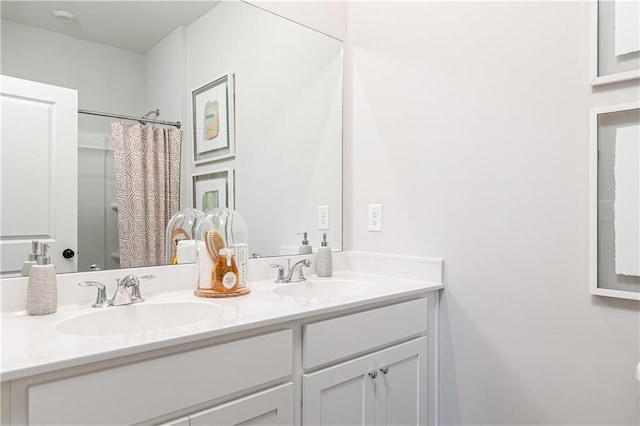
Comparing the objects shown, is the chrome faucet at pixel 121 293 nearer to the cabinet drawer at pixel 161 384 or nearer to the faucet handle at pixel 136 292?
the faucet handle at pixel 136 292

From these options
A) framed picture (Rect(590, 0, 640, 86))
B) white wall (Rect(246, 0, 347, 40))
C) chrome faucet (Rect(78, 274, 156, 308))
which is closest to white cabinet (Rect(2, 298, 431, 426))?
chrome faucet (Rect(78, 274, 156, 308))

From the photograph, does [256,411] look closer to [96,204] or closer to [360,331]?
[360,331]

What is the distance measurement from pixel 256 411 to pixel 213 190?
0.78 metres

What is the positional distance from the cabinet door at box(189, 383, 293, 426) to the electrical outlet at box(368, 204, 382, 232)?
0.87 meters

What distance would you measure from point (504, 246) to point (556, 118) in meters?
0.45

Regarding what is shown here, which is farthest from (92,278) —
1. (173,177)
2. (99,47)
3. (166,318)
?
(99,47)

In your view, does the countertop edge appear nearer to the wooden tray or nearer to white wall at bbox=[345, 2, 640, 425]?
the wooden tray

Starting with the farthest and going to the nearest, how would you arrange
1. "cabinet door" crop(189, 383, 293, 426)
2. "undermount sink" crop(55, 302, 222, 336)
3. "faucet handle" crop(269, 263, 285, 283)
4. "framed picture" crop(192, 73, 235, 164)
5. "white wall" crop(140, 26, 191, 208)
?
"faucet handle" crop(269, 263, 285, 283), "framed picture" crop(192, 73, 235, 164), "white wall" crop(140, 26, 191, 208), "undermount sink" crop(55, 302, 222, 336), "cabinet door" crop(189, 383, 293, 426)

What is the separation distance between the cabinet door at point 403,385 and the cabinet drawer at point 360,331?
49 millimetres

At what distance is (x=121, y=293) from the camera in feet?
3.88

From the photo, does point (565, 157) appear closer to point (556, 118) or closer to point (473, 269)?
point (556, 118)

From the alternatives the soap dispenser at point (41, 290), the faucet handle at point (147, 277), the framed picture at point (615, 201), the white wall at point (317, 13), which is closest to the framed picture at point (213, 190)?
the faucet handle at point (147, 277)

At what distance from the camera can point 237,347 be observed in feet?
3.28

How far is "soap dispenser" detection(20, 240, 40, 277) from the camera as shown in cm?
113
